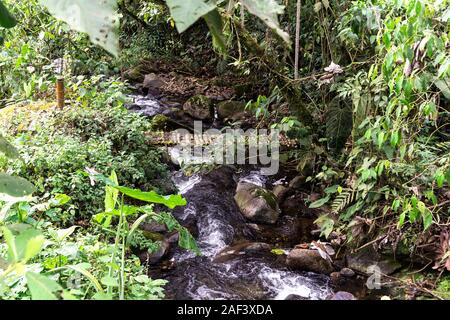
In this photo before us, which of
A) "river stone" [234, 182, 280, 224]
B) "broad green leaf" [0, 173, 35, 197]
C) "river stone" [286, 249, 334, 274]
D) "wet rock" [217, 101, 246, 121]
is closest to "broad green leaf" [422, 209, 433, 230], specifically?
"river stone" [286, 249, 334, 274]

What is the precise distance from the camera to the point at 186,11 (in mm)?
384

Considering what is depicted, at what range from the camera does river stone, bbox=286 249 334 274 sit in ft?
13.1

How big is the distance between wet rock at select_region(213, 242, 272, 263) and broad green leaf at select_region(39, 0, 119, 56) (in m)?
3.98

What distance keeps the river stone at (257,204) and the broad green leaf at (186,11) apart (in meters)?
4.54

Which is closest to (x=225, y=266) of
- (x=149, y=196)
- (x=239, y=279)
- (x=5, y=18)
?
(x=239, y=279)

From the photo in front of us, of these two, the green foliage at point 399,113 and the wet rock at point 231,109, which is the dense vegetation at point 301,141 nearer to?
the green foliage at point 399,113

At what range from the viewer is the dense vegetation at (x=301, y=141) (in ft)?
7.91

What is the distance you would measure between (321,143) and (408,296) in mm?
2196

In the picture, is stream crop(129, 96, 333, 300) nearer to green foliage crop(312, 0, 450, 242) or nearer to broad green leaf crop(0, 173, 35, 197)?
green foliage crop(312, 0, 450, 242)

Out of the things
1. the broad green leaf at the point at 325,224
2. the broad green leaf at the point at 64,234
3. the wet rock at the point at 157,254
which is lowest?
the wet rock at the point at 157,254

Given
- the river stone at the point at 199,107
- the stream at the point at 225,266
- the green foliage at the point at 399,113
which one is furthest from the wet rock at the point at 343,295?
the river stone at the point at 199,107

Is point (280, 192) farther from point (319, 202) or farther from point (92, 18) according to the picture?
point (92, 18)

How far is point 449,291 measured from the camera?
3232 millimetres
